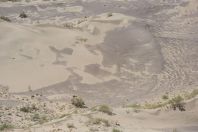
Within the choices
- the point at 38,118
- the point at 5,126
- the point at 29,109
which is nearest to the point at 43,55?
the point at 29,109

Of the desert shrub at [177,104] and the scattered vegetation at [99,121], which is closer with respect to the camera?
the scattered vegetation at [99,121]

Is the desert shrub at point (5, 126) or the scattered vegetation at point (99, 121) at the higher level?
the scattered vegetation at point (99, 121)

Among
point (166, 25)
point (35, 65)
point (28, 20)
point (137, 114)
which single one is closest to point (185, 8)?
point (166, 25)

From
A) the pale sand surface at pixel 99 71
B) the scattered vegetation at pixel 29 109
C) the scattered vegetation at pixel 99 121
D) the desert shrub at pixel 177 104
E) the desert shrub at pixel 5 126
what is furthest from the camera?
the scattered vegetation at pixel 29 109

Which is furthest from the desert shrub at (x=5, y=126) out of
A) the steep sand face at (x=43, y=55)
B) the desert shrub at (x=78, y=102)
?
the steep sand face at (x=43, y=55)

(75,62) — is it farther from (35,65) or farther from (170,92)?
(170,92)

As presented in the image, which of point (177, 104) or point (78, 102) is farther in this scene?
point (78, 102)

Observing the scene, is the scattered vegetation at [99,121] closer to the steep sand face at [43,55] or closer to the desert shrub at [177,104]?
the desert shrub at [177,104]

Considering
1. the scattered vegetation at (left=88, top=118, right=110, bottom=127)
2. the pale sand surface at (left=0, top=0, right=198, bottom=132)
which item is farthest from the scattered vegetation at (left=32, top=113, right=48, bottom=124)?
the scattered vegetation at (left=88, top=118, right=110, bottom=127)

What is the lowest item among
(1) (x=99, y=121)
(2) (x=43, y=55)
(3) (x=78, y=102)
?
Result: (3) (x=78, y=102)

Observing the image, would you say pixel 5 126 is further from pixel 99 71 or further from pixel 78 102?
pixel 99 71

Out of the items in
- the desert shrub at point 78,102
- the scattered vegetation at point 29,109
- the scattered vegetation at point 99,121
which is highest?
the scattered vegetation at point 99,121

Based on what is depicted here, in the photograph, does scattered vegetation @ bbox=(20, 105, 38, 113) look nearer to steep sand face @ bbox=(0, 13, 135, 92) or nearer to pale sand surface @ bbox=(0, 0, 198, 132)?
pale sand surface @ bbox=(0, 0, 198, 132)
